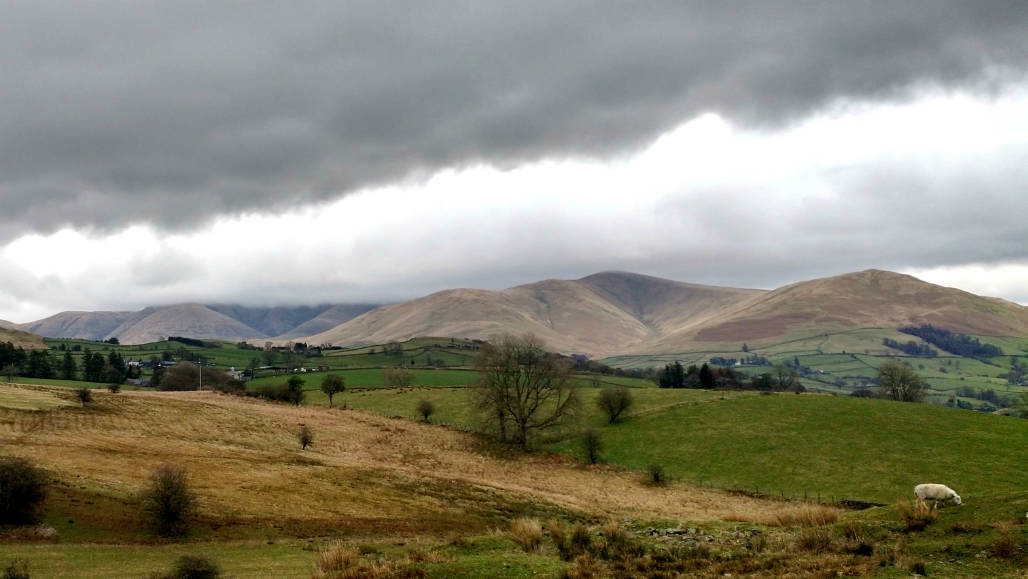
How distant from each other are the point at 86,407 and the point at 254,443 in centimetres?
2036

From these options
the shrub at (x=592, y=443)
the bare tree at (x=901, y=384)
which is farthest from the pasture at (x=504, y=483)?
the bare tree at (x=901, y=384)

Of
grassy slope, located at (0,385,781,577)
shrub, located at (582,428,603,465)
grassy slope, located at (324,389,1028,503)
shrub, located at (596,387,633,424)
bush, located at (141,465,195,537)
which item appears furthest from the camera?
shrub, located at (596,387,633,424)

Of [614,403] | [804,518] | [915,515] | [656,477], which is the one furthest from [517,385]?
[915,515]

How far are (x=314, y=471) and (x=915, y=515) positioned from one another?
125 ft

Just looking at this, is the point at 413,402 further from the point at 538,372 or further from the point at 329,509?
the point at 329,509

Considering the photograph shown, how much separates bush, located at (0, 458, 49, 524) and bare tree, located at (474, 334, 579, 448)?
5820cm

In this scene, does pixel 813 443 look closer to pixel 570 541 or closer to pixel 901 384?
pixel 901 384

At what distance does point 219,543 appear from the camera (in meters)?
28.1

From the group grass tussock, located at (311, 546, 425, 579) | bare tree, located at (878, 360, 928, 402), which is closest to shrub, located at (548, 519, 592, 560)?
grass tussock, located at (311, 546, 425, 579)

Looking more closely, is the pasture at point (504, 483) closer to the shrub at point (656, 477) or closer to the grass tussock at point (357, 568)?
the grass tussock at point (357, 568)

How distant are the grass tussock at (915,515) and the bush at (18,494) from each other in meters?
36.5

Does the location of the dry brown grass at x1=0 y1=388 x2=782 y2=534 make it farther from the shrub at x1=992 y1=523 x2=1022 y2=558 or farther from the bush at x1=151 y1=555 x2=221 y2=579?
the shrub at x1=992 y1=523 x2=1022 y2=558

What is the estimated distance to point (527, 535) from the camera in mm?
24062

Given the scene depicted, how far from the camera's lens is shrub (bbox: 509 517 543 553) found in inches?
898
